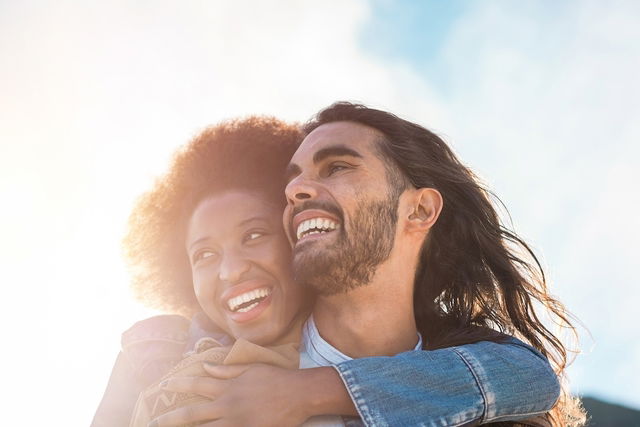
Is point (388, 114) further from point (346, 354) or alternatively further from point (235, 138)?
point (346, 354)

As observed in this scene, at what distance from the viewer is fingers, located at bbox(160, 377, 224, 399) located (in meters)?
3.31

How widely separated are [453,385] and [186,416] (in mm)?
1319

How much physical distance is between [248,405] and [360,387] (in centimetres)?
55

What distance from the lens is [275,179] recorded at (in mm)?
4734

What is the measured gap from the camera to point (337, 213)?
13.6ft

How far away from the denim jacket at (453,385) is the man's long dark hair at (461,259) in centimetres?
91

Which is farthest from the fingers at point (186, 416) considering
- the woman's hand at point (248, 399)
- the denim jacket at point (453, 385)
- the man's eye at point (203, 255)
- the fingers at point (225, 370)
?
the man's eye at point (203, 255)

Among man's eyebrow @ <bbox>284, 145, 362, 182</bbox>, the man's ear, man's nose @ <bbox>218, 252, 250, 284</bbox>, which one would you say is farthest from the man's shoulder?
the man's ear

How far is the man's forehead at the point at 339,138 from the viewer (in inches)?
176

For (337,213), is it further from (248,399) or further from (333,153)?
(248,399)

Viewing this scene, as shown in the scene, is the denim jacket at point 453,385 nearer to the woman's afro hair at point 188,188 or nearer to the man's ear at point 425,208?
the man's ear at point 425,208

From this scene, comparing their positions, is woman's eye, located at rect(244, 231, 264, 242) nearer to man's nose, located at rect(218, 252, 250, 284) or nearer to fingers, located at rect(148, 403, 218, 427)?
man's nose, located at rect(218, 252, 250, 284)

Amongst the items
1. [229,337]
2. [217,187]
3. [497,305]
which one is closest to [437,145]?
[497,305]

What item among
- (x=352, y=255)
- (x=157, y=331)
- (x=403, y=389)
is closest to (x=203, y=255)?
(x=157, y=331)
